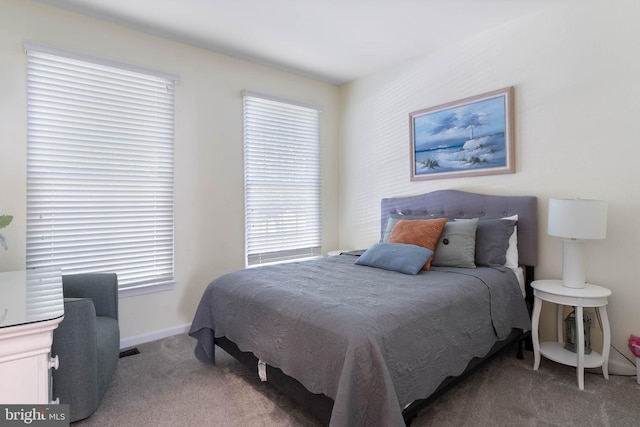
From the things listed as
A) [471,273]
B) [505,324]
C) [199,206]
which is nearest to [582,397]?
[505,324]

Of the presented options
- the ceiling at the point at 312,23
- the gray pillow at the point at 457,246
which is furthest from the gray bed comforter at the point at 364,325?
the ceiling at the point at 312,23

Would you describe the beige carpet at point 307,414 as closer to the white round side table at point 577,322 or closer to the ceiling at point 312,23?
the white round side table at point 577,322

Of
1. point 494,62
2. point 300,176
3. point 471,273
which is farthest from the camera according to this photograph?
point 300,176

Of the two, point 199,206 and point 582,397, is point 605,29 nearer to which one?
point 582,397

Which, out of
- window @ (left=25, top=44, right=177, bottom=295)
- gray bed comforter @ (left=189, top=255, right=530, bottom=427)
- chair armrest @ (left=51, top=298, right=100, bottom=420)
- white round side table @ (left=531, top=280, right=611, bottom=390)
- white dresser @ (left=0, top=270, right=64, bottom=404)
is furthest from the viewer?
window @ (left=25, top=44, right=177, bottom=295)

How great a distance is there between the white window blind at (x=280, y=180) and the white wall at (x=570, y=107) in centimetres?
129

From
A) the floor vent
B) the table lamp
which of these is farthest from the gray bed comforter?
the floor vent

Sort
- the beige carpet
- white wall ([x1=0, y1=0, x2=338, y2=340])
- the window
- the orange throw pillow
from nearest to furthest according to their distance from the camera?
the beige carpet
white wall ([x1=0, y1=0, x2=338, y2=340])
the window
the orange throw pillow

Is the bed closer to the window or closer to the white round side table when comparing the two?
the white round side table

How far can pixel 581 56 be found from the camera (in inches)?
97.1

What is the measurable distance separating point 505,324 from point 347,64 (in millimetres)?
2956

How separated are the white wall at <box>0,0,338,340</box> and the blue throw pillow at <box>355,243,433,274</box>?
150 centimetres

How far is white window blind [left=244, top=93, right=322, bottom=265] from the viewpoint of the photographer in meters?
3.59

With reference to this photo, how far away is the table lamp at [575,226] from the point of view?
2.11m
